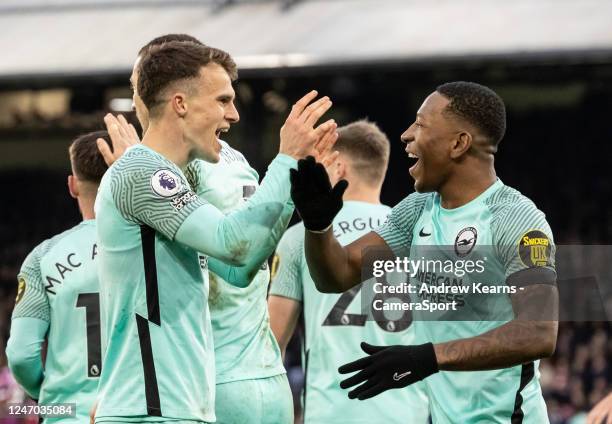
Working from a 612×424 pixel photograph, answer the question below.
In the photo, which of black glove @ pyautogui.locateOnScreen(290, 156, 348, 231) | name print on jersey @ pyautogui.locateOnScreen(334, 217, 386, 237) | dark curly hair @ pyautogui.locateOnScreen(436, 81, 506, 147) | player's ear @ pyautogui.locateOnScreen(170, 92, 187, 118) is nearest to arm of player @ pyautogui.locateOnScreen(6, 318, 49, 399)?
name print on jersey @ pyautogui.locateOnScreen(334, 217, 386, 237)

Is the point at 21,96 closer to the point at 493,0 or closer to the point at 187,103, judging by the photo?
the point at 493,0

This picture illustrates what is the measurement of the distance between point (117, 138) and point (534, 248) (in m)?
1.94

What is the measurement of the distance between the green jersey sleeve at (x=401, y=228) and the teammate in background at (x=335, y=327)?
4.55 ft

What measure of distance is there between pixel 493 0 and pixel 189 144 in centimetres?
1275

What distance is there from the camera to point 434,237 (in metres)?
4.82

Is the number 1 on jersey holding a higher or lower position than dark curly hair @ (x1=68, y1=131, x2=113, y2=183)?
lower

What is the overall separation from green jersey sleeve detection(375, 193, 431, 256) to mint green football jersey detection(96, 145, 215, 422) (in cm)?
101

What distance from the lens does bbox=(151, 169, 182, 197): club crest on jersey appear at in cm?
411

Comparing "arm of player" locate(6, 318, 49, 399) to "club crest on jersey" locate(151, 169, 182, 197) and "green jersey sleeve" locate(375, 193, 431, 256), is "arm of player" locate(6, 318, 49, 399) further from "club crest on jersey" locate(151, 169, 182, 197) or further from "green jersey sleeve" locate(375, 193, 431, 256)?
"club crest on jersey" locate(151, 169, 182, 197)

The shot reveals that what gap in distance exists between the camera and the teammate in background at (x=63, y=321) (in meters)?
5.73

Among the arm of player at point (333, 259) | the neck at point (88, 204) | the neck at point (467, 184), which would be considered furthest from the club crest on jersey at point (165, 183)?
the neck at point (88, 204)

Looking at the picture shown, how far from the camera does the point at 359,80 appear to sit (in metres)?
20.9

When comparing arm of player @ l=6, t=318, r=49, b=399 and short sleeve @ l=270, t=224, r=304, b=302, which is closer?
arm of player @ l=6, t=318, r=49, b=399

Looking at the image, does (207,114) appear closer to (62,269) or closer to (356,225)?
(62,269)
